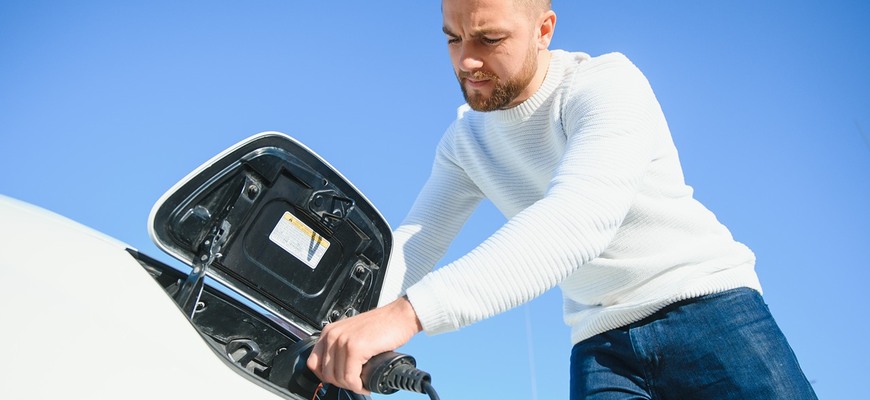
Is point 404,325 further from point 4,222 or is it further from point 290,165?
point 4,222

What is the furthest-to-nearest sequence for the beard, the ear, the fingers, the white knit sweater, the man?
the ear, the beard, the man, the white knit sweater, the fingers

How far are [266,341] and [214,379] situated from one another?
40 cm

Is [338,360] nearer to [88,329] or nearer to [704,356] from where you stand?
[88,329]

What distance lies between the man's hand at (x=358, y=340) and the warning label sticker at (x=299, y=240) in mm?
385

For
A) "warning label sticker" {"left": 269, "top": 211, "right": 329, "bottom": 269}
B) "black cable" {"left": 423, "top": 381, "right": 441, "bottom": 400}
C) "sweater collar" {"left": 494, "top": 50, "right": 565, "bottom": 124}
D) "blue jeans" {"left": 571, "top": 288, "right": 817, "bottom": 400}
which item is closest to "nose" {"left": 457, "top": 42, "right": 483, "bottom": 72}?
"sweater collar" {"left": 494, "top": 50, "right": 565, "bottom": 124}

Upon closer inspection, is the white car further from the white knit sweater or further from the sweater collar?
the sweater collar

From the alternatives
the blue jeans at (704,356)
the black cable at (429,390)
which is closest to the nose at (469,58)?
the blue jeans at (704,356)

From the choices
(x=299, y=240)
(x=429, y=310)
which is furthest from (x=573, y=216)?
(x=299, y=240)

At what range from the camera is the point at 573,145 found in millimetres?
1492

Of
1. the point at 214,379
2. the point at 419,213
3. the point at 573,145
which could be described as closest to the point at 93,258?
the point at 214,379

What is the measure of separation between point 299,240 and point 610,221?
0.62 meters

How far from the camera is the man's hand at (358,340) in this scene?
1102 millimetres

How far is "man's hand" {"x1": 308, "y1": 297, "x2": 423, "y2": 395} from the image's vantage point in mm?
1102

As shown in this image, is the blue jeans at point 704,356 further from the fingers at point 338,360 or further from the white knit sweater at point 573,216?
the fingers at point 338,360
